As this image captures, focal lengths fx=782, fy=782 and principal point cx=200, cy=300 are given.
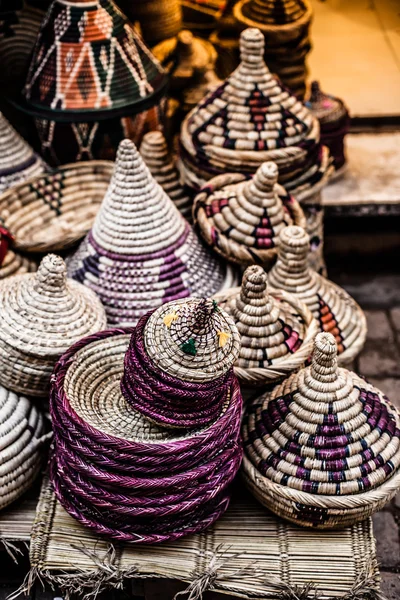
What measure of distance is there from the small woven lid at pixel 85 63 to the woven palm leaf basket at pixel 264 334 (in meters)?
1.22

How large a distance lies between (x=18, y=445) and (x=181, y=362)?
27.4 inches

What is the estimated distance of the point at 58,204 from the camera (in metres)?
3.20

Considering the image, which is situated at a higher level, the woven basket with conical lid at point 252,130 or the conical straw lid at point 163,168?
the woven basket with conical lid at point 252,130

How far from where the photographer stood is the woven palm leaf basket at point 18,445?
233cm

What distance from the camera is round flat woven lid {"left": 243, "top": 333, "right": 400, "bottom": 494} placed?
2.14 metres

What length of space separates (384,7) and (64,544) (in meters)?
5.32

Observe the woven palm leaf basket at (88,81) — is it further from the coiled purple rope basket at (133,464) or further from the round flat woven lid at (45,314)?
the coiled purple rope basket at (133,464)

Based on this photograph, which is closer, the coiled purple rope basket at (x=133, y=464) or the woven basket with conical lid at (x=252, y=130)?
the coiled purple rope basket at (x=133, y=464)

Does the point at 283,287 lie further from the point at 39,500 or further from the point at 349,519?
the point at 39,500

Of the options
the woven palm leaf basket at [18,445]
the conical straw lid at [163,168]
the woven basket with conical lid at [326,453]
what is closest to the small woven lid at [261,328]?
the woven basket with conical lid at [326,453]

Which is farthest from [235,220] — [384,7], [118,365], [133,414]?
[384,7]

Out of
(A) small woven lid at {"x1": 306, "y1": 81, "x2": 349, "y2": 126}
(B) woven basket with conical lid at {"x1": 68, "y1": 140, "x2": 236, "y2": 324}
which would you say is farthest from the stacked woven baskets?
(A) small woven lid at {"x1": 306, "y1": 81, "x2": 349, "y2": 126}

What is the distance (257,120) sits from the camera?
2.91 meters

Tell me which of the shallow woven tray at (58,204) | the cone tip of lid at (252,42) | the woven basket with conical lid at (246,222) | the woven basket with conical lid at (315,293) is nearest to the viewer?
the woven basket with conical lid at (315,293)
